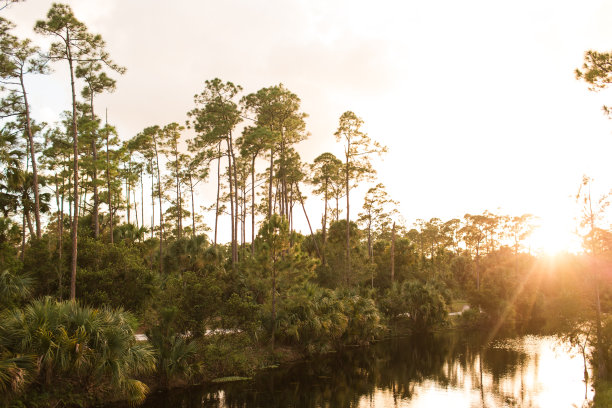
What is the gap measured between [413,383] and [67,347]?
1818 cm

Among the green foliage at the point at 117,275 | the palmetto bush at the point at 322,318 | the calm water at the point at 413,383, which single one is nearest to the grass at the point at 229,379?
the calm water at the point at 413,383

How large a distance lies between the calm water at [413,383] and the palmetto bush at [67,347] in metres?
4.41

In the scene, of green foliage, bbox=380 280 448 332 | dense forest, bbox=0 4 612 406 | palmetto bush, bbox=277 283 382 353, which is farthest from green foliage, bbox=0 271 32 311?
green foliage, bbox=380 280 448 332

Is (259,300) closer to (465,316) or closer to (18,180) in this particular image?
(18,180)

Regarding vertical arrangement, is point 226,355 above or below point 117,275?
below

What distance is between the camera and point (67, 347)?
1447cm

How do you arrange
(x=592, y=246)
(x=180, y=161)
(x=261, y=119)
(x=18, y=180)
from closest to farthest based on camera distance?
1. (x=592, y=246)
2. (x=18, y=180)
3. (x=261, y=119)
4. (x=180, y=161)

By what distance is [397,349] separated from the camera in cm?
3697

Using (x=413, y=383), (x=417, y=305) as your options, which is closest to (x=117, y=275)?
(x=413, y=383)

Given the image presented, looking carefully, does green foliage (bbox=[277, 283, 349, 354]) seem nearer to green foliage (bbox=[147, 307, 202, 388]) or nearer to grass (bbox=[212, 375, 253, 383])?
grass (bbox=[212, 375, 253, 383])

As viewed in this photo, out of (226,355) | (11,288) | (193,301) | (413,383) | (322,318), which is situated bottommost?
(413,383)

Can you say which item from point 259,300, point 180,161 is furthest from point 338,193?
point 259,300

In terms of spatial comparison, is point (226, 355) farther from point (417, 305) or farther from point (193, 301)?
point (417, 305)

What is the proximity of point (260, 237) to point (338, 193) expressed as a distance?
24.1m
